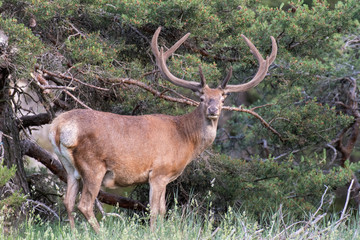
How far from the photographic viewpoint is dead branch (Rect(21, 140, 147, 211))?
8898 millimetres

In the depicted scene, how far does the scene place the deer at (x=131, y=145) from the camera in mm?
6473

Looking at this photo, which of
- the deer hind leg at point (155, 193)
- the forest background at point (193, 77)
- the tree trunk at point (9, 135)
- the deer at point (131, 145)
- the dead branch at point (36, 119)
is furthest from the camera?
the dead branch at point (36, 119)

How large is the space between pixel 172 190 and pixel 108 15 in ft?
10.4

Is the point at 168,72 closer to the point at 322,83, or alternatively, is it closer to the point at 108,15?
the point at 108,15

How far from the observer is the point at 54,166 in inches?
360

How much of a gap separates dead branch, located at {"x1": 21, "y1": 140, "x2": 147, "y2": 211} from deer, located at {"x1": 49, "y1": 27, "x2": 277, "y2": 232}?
199 cm

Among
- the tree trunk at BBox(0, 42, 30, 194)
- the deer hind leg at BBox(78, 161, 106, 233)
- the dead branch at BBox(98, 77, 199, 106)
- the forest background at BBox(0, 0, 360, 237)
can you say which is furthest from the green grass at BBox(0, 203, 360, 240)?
the dead branch at BBox(98, 77, 199, 106)

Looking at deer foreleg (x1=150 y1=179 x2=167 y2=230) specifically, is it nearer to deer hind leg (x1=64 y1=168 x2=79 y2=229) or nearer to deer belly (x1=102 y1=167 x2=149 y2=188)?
deer belly (x1=102 y1=167 x2=149 y2=188)

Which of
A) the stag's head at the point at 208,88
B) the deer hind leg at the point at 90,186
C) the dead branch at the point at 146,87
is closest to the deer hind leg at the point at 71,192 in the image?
the deer hind leg at the point at 90,186

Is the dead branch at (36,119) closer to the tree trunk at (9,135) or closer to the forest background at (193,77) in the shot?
the forest background at (193,77)

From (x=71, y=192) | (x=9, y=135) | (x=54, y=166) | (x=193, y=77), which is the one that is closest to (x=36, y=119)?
(x=54, y=166)

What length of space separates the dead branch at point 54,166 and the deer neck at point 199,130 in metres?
2.05

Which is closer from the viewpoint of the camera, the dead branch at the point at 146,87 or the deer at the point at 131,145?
the deer at the point at 131,145

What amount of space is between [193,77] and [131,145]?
1690mm
